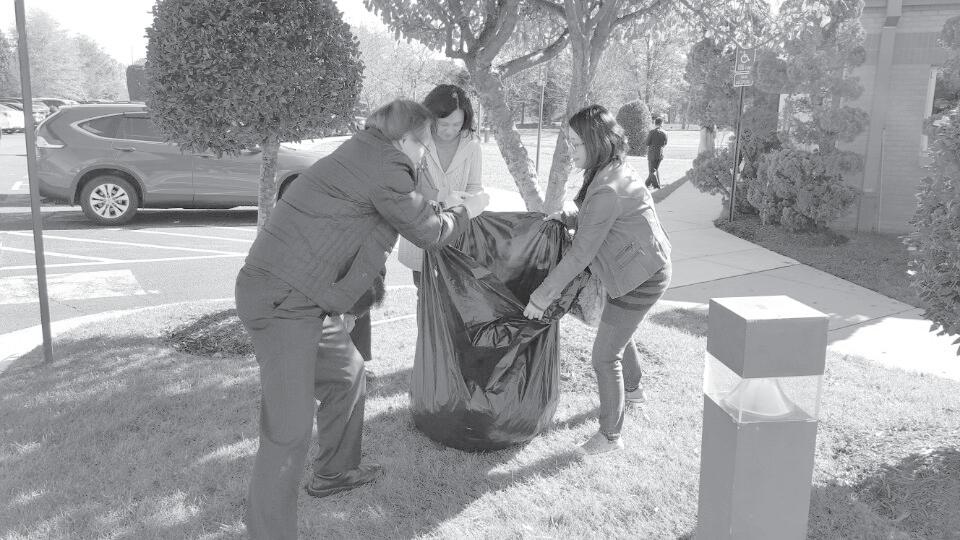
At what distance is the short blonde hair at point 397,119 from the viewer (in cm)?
270

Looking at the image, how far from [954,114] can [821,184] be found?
6515 mm

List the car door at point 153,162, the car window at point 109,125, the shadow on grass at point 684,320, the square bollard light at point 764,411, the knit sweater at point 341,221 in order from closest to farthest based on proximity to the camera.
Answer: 1. the square bollard light at point 764,411
2. the knit sweater at point 341,221
3. the shadow on grass at point 684,320
4. the car door at point 153,162
5. the car window at point 109,125

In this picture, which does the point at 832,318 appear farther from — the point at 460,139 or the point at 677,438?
the point at 460,139

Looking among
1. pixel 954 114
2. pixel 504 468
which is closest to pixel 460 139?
pixel 504 468

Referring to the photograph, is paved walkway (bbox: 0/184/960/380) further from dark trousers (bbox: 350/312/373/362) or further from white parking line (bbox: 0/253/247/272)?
white parking line (bbox: 0/253/247/272)

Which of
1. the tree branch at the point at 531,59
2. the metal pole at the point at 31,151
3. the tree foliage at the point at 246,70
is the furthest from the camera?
the tree branch at the point at 531,59

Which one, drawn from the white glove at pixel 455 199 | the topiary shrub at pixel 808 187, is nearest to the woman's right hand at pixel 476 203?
the white glove at pixel 455 199

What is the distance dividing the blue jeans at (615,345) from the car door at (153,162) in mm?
8405

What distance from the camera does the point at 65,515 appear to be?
9.68 ft

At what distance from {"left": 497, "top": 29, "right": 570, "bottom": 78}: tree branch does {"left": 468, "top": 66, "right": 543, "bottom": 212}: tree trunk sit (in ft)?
0.66

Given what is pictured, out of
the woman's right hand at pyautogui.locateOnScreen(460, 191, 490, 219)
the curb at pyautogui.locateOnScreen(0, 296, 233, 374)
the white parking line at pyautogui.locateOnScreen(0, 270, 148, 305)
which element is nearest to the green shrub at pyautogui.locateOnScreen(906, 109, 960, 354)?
the woman's right hand at pyautogui.locateOnScreen(460, 191, 490, 219)

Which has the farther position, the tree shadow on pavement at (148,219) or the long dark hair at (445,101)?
the tree shadow on pavement at (148,219)

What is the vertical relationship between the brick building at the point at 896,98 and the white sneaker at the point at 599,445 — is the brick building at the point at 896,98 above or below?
above

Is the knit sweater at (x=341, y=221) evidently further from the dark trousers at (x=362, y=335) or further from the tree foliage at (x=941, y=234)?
the tree foliage at (x=941, y=234)
